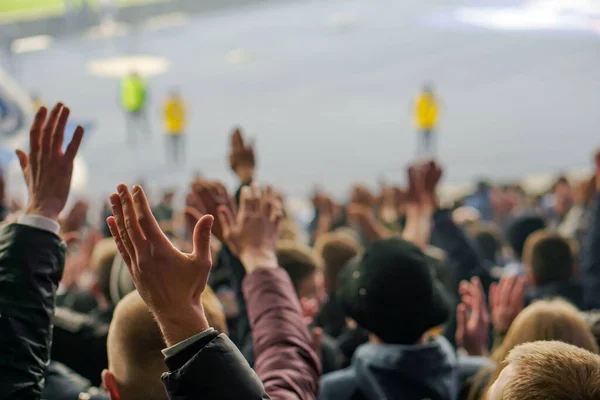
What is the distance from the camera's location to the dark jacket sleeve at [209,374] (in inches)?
33.8

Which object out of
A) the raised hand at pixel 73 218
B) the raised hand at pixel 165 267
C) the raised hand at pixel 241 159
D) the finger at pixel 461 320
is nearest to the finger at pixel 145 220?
the raised hand at pixel 165 267

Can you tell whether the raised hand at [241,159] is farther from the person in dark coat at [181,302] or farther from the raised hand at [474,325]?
the person in dark coat at [181,302]

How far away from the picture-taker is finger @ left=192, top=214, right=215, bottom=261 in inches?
34.2

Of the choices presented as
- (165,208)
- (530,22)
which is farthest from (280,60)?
(165,208)

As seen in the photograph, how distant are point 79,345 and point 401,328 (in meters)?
0.93

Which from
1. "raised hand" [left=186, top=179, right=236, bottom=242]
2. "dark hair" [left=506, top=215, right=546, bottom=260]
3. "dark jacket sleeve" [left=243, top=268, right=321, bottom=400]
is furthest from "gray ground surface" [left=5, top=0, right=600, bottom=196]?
"dark jacket sleeve" [left=243, top=268, right=321, bottom=400]

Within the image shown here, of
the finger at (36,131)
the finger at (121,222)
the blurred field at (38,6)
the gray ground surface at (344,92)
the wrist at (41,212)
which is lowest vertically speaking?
the gray ground surface at (344,92)

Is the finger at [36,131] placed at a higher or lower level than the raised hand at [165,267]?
higher

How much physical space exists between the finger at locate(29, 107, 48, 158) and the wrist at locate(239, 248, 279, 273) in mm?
449

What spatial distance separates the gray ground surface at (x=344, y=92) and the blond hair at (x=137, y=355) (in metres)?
14.4

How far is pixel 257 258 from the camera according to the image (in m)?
1.33

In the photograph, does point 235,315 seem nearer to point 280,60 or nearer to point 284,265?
point 284,265

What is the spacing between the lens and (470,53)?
17.3 meters

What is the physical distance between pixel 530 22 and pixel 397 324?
548 inches
